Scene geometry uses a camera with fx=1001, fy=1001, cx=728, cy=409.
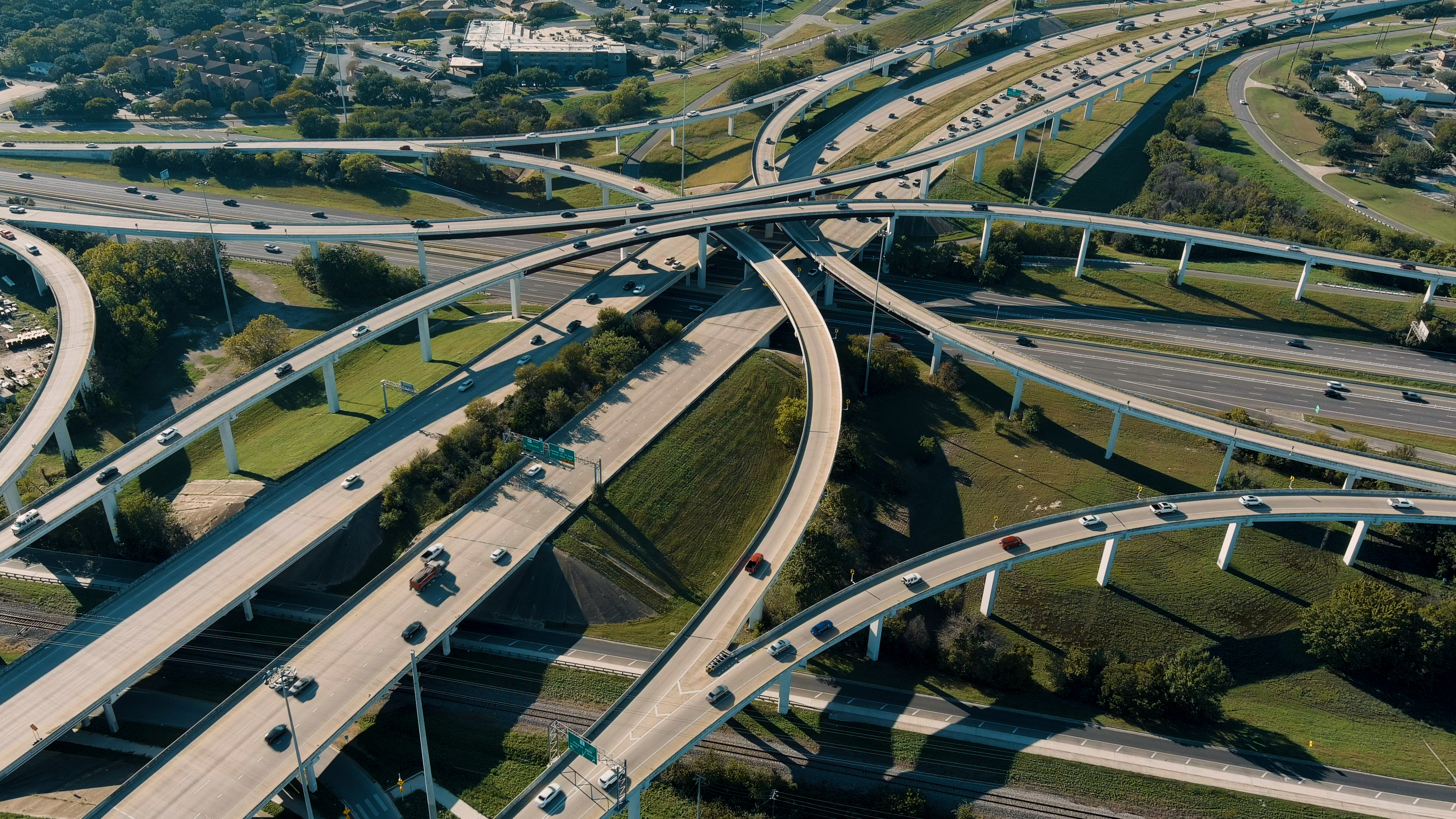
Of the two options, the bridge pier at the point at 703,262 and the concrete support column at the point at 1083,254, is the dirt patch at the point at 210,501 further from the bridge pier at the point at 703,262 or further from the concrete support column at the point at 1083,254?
the concrete support column at the point at 1083,254

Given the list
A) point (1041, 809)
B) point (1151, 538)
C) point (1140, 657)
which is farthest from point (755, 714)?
point (1151, 538)

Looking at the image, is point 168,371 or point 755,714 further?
point 168,371

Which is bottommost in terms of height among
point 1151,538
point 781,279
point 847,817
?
point 847,817

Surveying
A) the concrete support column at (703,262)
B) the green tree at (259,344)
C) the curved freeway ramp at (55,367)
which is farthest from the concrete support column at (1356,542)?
the curved freeway ramp at (55,367)

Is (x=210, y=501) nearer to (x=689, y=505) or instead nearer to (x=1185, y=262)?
(x=689, y=505)

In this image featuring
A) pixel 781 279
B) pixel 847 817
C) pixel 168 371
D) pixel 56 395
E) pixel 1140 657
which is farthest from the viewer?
Answer: pixel 781 279

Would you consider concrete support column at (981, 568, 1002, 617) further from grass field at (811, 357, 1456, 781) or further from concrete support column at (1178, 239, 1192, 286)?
concrete support column at (1178, 239, 1192, 286)

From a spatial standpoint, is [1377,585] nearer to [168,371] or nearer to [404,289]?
[404,289]
